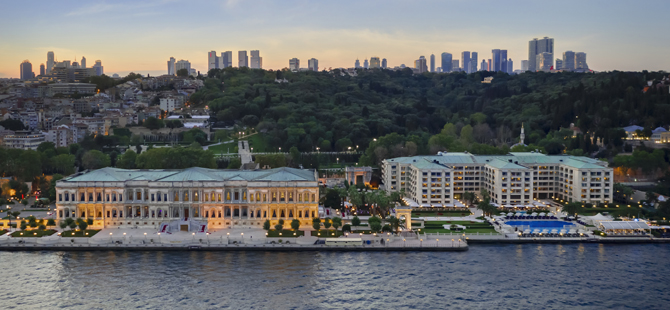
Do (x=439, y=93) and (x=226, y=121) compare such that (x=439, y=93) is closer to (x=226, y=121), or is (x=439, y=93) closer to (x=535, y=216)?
(x=226, y=121)

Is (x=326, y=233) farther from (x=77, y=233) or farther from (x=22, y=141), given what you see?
(x=22, y=141)

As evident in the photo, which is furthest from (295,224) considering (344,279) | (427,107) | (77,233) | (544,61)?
(544,61)

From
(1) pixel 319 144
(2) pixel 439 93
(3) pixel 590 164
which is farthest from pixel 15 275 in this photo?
(2) pixel 439 93

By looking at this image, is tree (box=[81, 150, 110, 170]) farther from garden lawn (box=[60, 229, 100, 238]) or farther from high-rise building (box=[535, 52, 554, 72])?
high-rise building (box=[535, 52, 554, 72])

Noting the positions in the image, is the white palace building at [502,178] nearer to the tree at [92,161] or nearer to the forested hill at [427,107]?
the forested hill at [427,107]

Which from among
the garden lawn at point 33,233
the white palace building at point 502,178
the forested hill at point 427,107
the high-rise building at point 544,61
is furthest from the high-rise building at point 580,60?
the garden lawn at point 33,233
